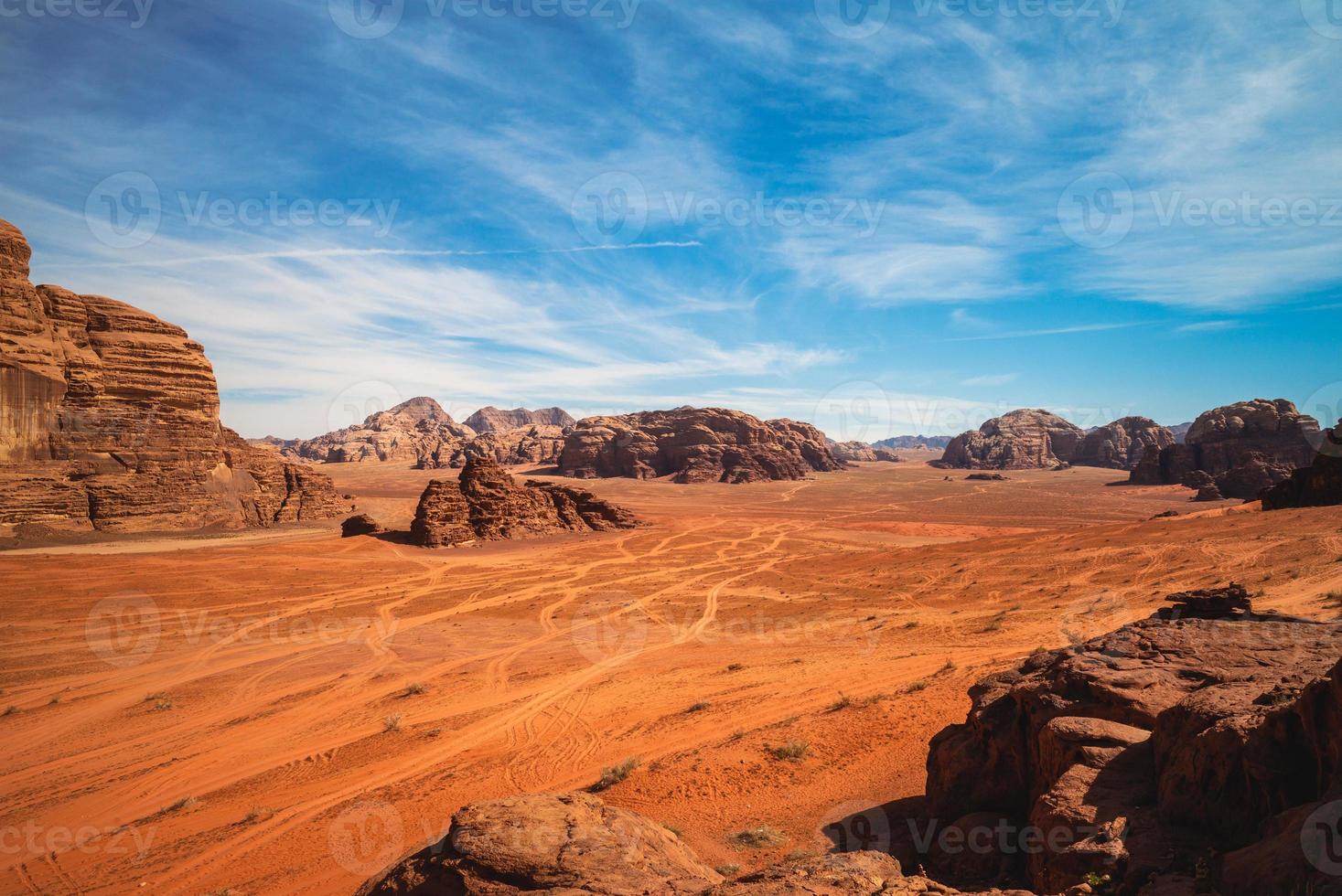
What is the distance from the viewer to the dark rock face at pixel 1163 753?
3557mm

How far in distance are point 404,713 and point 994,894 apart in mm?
11436

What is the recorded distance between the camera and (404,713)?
12039mm

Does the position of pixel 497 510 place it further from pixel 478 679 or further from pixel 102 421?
pixel 478 679

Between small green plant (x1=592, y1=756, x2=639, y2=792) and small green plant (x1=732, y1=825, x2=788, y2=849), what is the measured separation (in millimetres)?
2146

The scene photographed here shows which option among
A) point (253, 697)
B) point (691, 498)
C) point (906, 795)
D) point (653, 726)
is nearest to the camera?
point (906, 795)

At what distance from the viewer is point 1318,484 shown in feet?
87.6

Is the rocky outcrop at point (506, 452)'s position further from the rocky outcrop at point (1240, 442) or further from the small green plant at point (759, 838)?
the small green plant at point (759, 838)

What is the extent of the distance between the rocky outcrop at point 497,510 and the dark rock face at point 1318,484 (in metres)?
37.9

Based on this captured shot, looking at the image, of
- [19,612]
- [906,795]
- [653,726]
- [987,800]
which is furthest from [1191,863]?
[19,612]

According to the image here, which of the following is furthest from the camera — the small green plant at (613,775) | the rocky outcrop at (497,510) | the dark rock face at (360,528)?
the dark rock face at (360,528)

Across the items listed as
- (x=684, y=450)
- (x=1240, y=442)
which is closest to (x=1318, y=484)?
(x=1240, y=442)

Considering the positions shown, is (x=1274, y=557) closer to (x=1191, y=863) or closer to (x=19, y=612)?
(x=1191, y=863)

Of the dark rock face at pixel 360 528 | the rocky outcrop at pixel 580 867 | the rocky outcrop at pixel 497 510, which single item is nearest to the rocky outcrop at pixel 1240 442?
the rocky outcrop at pixel 497 510

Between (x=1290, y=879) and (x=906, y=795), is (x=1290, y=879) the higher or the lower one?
the higher one
